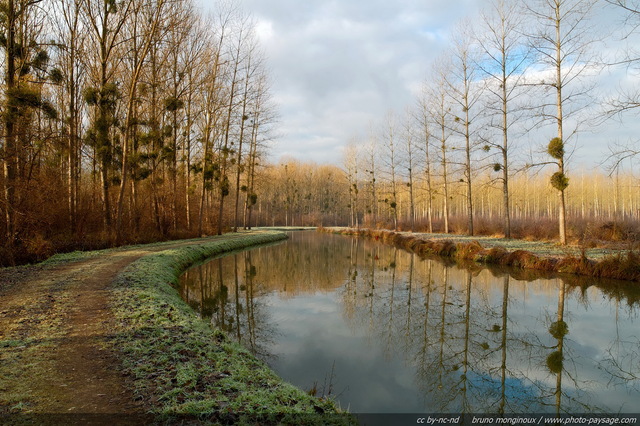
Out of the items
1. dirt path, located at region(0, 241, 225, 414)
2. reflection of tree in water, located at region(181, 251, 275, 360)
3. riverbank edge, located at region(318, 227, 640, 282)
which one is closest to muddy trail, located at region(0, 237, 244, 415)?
dirt path, located at region(0, 241, 225, 414)

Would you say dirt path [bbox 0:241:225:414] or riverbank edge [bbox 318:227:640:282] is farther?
riverbank edge [bbox 318:227:640:282]

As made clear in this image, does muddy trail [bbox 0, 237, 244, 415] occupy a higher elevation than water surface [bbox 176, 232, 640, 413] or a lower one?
higher

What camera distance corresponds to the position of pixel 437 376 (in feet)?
15.9

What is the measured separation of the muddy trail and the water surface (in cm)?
220

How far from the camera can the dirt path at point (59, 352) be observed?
3.08 meters

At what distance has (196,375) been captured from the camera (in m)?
3.67

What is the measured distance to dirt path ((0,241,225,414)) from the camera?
308cm

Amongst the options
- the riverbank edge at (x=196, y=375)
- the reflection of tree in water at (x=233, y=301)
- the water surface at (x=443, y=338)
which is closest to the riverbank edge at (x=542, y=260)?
the water surface at (x=443, y=338)

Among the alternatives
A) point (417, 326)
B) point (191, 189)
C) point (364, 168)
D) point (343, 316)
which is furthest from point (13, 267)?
point (364, 168)

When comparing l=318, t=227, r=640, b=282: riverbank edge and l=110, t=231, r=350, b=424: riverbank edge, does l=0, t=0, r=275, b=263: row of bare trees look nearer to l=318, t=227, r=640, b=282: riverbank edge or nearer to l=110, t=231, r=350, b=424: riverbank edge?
l=110, t=231, r=350, b=424: riverbank edge

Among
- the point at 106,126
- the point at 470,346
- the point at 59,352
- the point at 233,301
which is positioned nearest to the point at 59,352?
the point at 59,352

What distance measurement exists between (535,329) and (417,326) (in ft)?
7.28

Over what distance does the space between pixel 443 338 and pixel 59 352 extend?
589 cm

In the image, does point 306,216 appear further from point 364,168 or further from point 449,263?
point 449,263
